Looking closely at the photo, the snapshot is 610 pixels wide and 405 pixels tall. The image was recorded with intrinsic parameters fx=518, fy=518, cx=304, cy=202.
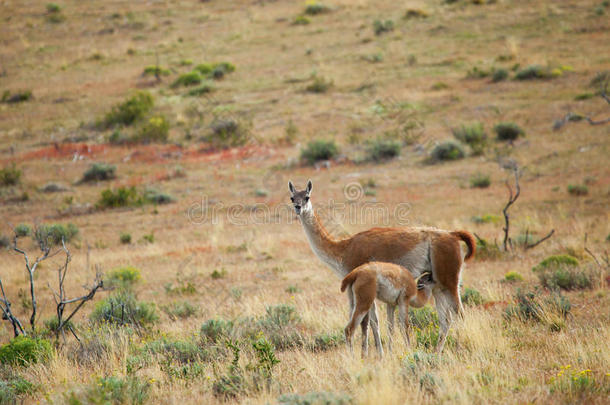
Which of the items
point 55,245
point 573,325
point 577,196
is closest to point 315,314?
point 573,325

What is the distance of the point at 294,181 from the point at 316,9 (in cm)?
3621

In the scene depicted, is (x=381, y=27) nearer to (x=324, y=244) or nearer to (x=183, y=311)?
(x=183, y=311)

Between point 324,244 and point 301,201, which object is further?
point 301,201

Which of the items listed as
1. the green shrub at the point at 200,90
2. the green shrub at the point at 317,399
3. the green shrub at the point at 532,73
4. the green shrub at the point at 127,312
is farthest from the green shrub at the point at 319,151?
the green shrub at the point at 317,399

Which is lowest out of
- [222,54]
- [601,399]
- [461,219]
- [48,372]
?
[461,219]

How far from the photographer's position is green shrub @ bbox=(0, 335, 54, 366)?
742 centimetres

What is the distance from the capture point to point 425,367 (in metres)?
5.68

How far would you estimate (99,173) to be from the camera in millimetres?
26234

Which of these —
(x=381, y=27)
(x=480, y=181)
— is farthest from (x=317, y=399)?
(x=381, y=27)

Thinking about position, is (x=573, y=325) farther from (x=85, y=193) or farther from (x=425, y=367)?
(x=85, y=193)

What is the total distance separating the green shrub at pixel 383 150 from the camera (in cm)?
2650

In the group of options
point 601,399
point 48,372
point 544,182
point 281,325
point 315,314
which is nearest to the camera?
point 601,399

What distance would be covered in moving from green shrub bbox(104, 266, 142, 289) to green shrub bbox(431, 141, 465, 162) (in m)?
16.7

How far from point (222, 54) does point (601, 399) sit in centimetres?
4537
